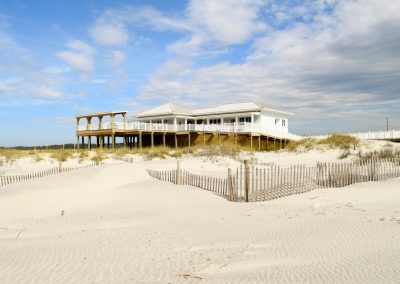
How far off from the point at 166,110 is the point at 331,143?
20856 millimetres

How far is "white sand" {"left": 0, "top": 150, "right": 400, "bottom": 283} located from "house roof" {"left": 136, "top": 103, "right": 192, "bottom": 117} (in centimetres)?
3194

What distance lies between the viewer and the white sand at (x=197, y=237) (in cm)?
574

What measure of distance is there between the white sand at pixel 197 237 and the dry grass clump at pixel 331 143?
1906 cm

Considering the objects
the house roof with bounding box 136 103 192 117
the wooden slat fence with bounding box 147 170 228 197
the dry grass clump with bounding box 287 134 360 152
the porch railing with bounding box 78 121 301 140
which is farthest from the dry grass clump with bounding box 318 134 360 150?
the wooden slat fence with bounding box 147 170 228 197

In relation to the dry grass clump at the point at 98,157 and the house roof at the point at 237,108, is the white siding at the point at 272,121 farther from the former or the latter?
the dry grass clump at the point at 98,157

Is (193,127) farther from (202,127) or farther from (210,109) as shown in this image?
(210,109)

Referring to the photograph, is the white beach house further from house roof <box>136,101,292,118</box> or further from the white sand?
the white sand

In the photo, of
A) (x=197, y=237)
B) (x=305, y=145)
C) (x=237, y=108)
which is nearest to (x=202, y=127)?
(x=237, y=108)

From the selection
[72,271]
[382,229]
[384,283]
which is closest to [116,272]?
[72,271]

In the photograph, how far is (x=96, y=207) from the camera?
1347cm

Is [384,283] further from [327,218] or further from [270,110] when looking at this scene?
[270,110]

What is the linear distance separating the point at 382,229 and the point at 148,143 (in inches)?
1684

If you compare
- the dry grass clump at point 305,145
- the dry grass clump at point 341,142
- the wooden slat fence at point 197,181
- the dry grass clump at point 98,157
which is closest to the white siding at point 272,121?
the dry grass clump at point 305,145

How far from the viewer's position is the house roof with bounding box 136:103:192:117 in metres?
47.3
